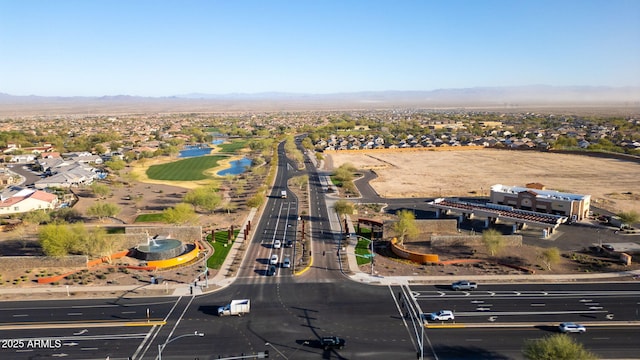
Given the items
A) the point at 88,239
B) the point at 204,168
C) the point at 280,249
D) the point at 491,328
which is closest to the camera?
the point at 491,328

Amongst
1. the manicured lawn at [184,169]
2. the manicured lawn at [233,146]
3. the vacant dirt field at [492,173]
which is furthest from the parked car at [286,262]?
the manicured lawn at [233,146]

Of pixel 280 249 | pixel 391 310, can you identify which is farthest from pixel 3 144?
pixel 391 310

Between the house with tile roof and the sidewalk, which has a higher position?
the house with tile roof

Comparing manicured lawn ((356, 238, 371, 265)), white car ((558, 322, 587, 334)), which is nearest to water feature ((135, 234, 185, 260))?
manicured lawn ((356, 238, 371, 265))

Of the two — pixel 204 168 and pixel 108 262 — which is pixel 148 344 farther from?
pixel 204 168

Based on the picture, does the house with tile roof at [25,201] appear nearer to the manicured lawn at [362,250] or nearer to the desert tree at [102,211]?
the desert tree at [102,211]

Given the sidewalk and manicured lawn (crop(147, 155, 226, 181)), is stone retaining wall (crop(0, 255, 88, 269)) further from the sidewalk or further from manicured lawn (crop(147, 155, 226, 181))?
manicured lawn (crop(147, 155, 226, 181))
